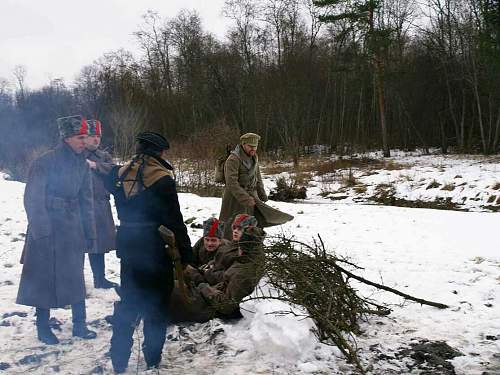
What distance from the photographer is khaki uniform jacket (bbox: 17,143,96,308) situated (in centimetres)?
331

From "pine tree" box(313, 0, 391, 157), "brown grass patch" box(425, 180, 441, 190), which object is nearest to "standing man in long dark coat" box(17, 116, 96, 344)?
"brown grass patch" box(425, 180, 441, 190)

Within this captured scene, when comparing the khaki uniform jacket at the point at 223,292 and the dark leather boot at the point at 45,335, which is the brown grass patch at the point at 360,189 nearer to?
the khaki uniform jacket at the point at 223,292

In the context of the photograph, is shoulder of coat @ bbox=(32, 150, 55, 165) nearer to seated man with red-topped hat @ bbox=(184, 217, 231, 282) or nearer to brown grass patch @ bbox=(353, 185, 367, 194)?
seated man with red-topped hat @ bbox=(184, 217, 231, 282)

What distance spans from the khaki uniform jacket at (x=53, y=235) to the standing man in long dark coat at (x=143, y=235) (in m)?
0.67

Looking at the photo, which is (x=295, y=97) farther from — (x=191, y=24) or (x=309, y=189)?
(x=191, y=24)

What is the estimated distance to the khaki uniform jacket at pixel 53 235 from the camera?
3.31 meters

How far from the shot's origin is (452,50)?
954 inches

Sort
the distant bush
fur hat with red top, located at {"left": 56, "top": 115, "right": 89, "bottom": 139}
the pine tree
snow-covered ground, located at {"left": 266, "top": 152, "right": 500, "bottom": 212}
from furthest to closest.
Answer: the pine tree → the distant bush → snow-covered ground, located at {"left": 266, "top": 152, "right": 500, "bottom": 212} → fur hat with red top, located at {"left": 56, "top": 115, "right": 89, "bottom": 139}

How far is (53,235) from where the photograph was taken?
340cm

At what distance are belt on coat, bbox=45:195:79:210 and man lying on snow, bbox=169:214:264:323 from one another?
3.45 ft

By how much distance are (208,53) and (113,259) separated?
85.8 ft

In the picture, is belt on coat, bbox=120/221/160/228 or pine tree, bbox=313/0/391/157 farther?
pine tree, bbox=313/0/391/157

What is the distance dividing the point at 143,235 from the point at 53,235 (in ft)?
2.94

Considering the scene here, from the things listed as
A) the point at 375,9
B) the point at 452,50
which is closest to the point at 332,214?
the point at 375,9
